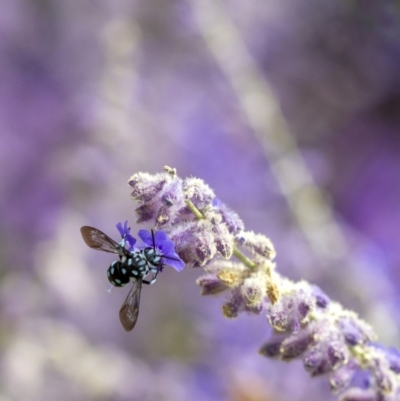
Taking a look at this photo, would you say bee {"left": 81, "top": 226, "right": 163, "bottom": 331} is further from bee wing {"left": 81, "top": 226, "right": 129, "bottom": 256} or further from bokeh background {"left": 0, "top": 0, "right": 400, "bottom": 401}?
bokeh background {"left": 0, "top": 0, "right": 400, "bottom": 401}

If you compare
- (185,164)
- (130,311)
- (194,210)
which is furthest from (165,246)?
(185,164)

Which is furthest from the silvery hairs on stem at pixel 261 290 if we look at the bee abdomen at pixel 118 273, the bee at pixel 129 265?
the bee abdomen at pixel 118 273

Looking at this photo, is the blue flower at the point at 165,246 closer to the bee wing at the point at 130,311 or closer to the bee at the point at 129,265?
the bee at the point at 129,265

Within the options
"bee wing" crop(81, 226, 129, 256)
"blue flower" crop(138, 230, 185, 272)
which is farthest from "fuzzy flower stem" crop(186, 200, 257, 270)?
"bee wing" crop(81, 226, 129, 256)

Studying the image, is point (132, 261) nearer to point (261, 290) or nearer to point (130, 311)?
point (130, 311)

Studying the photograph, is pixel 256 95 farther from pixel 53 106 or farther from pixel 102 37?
pixel 53 106

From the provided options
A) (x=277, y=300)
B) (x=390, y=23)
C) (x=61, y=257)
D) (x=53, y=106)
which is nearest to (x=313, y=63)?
(x=390, y=23)
